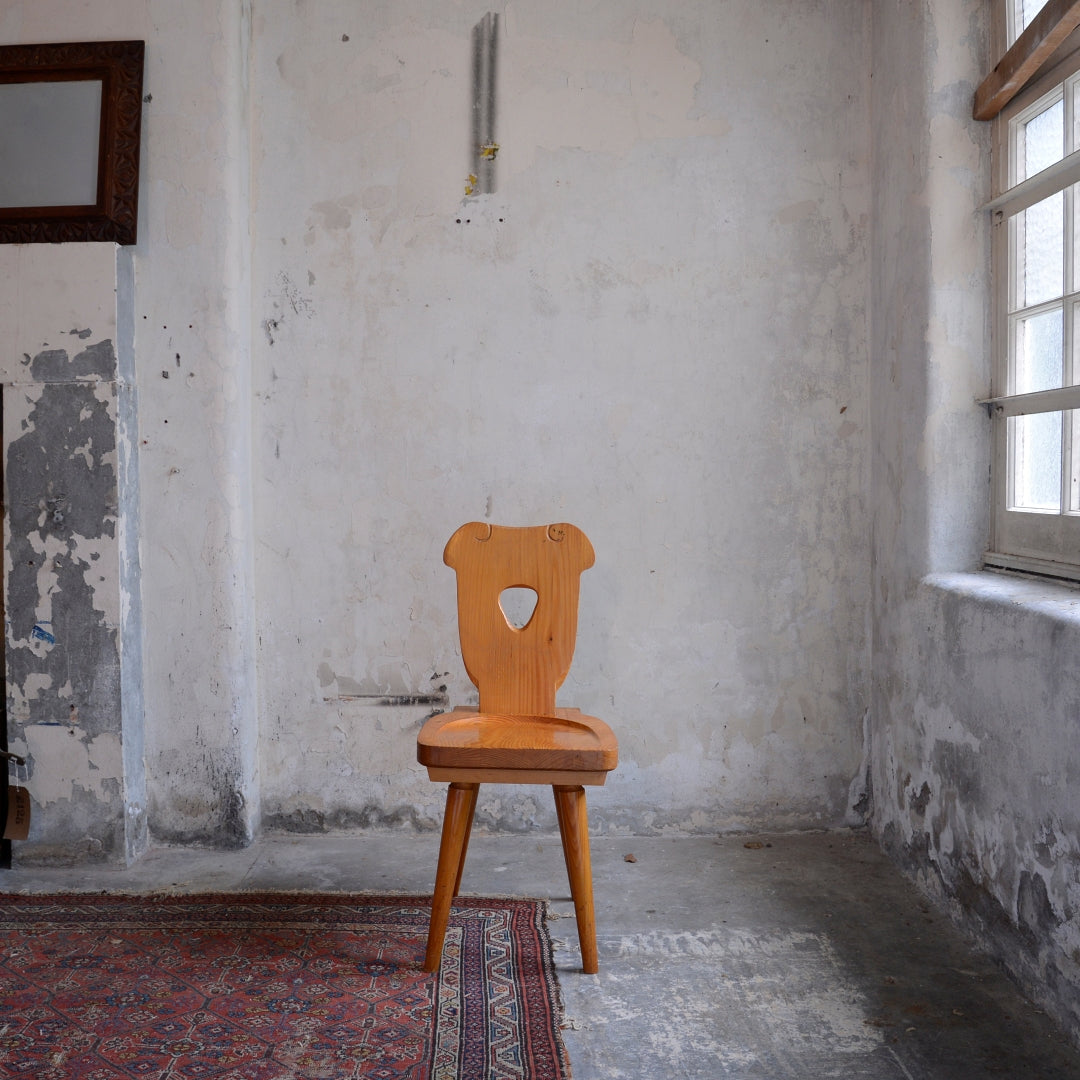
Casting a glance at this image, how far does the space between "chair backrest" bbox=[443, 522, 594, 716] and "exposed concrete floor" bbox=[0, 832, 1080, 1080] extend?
650mm

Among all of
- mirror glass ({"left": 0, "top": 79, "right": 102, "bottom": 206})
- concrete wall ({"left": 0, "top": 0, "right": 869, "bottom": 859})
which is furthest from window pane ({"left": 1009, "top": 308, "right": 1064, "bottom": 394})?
mirror glass ({"left": 0, "top": 79, "right": 102, "bottom": 206})

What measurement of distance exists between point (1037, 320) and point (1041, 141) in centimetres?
47

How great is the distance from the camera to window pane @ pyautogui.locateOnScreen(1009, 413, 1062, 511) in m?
2.50

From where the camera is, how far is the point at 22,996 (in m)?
2.23

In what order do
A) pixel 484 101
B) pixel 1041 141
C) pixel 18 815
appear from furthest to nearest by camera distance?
1. pixel 484 101
2. pixel 18 815
3. pixel 1041 141

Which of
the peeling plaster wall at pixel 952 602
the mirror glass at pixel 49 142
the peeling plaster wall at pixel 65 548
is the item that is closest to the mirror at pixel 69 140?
the mirror glass at pixel 49 142

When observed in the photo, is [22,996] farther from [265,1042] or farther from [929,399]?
[929,399]

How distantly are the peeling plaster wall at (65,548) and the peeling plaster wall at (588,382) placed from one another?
19.3 inches

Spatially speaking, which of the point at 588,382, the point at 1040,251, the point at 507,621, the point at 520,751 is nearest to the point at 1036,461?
the point at 1040,251

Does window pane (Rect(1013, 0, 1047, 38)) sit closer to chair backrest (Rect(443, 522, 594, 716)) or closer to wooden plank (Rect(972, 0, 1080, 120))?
wooden plank (Rect(972, 0, 1080, 120))

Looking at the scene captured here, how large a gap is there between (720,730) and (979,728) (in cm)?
99

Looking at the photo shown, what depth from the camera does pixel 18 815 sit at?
3.05 metres

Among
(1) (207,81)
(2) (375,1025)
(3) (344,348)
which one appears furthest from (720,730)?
(1) (207,81)

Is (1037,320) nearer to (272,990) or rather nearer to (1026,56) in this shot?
(1026,56)
